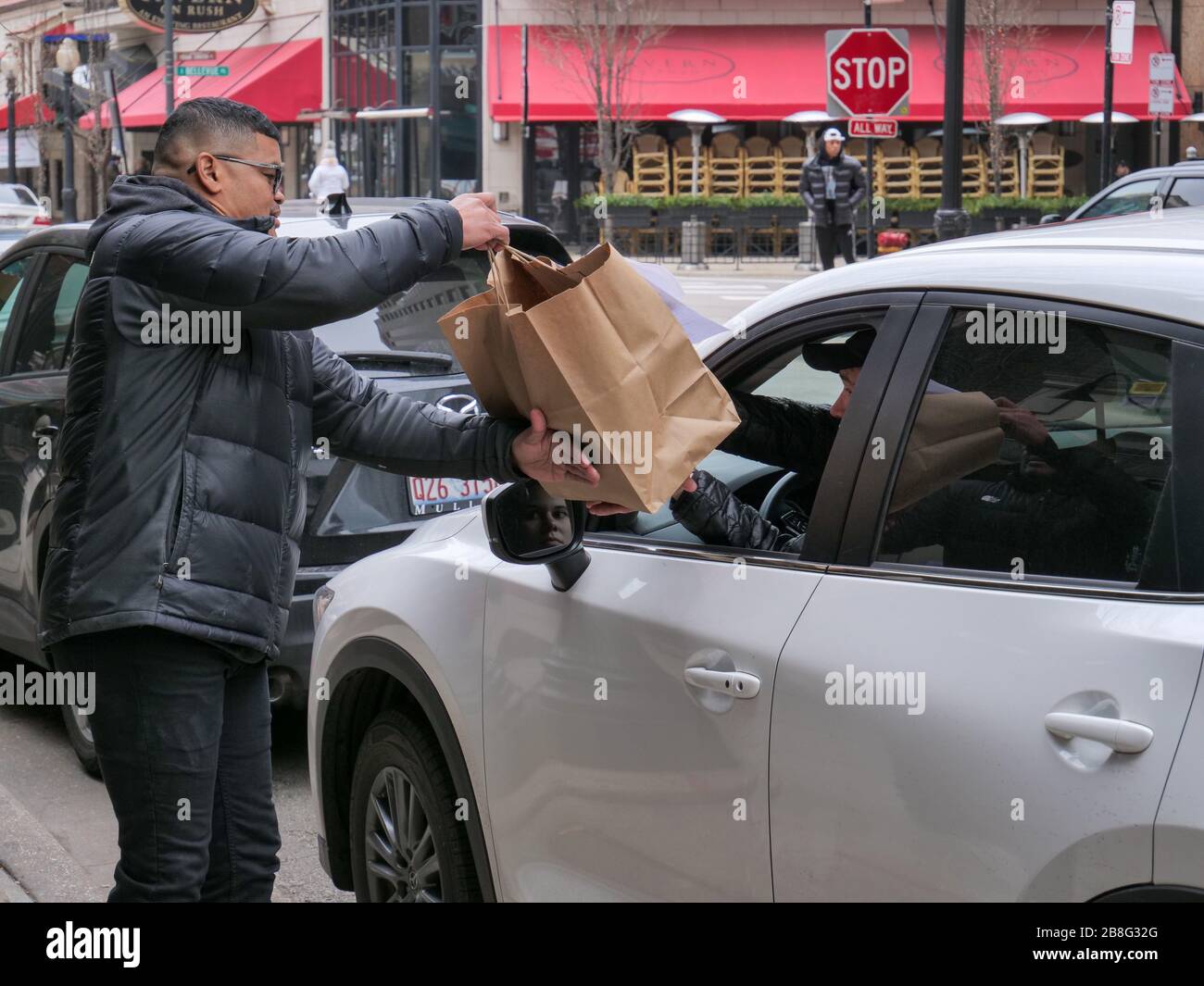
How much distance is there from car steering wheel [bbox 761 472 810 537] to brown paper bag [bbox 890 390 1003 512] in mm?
541

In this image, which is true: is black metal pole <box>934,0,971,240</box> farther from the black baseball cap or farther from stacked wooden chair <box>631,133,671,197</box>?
stacked wooden chair <box>631,133,671,197</box>

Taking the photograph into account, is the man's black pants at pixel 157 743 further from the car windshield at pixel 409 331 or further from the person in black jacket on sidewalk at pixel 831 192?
the person in black jacket on sidewalk at pixel 831 192

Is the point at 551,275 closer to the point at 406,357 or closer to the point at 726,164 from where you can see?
the point at 406,357

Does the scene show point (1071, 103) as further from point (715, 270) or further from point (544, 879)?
point (544, 879)

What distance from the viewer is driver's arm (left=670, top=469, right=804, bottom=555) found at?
3.17 m

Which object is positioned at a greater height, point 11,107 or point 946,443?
point 11,107

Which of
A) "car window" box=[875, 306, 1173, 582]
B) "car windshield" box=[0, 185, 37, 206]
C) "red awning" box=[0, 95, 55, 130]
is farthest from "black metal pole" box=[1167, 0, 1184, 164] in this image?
"car window" box=[875, 306, 1173, 582]

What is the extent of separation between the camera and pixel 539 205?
34875 mm

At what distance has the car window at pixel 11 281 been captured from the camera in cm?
682

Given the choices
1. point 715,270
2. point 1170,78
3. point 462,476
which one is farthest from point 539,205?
point 462,476

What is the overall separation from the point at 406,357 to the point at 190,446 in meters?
2.82

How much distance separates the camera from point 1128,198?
13594mm

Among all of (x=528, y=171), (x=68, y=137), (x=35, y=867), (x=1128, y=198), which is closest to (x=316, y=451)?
(x=35, y=867)
